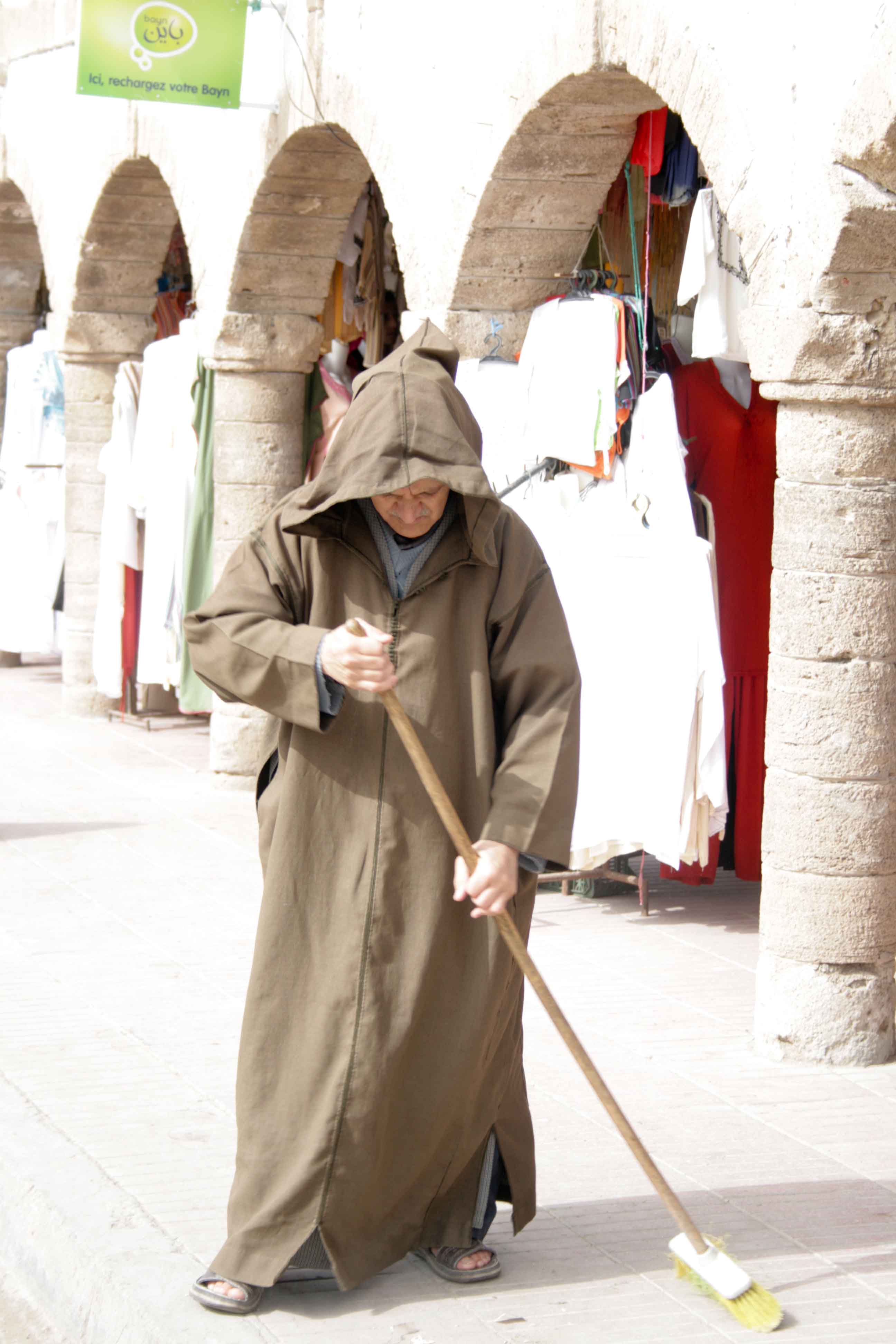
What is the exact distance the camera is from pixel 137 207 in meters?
10.9

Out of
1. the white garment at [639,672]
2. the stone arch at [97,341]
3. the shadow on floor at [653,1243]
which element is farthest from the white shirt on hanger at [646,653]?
the stone arch at [97,341]

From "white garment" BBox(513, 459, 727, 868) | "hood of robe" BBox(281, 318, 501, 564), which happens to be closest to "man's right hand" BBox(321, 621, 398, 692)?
"hood of robe" BBox(281, 318, 501, 564)

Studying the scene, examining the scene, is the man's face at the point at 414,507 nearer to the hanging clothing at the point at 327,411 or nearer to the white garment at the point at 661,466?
the white garment at the point at 661,466

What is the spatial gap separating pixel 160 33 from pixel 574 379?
295 cm

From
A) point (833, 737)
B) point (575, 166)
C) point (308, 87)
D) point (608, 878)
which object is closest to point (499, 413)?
point (575, 166)

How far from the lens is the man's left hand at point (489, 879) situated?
3.37 meters

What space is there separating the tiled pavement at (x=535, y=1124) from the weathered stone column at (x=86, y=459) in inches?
146

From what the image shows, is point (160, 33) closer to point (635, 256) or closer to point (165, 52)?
point (165, 52)

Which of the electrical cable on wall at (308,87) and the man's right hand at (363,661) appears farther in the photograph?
the electrical cable on wall at (308,87)

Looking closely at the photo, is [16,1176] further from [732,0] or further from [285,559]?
[732,0]

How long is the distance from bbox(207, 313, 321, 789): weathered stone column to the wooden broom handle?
5.96m

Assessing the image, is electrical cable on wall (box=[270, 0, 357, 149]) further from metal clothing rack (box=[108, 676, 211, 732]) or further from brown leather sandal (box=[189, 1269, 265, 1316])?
brown leather sandal (box=[189, 1269, 265, 1316])

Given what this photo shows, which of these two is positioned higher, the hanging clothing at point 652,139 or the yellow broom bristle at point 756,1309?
the hanging clothing at point 652,139

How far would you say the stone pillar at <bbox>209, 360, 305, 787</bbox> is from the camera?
9414 millimetres
